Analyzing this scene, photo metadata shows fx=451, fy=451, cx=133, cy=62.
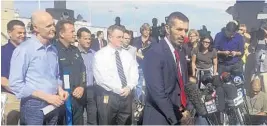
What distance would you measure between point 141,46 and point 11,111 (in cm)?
196

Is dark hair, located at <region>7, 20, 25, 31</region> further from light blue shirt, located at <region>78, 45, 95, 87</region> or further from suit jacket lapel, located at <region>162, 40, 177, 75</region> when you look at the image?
suit jacket lapel, located at <region>162, 40, 177, 75</region>

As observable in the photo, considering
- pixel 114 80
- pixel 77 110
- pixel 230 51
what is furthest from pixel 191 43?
pixel 77 110

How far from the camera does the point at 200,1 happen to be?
508 centimetres

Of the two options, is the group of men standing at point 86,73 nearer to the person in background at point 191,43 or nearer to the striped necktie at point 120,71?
the striped necktie at point 120,71

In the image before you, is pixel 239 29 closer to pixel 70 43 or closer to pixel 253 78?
pixel 253 78

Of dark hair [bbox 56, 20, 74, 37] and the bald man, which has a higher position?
dark hair [bbox 56, 20, 74, 37]

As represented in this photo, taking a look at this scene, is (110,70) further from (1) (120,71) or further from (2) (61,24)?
(2) (61,24)

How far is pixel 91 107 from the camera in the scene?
5.21 meters

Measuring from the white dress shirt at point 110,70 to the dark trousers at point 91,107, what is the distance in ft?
0.51

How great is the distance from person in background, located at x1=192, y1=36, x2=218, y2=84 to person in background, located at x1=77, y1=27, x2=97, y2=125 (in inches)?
63.9

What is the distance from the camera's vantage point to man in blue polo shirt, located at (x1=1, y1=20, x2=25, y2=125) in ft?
14.6

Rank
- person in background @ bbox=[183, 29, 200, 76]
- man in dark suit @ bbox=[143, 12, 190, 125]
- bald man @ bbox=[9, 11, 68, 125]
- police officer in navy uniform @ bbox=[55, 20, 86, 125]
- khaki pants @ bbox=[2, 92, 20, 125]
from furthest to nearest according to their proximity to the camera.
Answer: person in background @ bbox=[183, 29, 200, 76] < police officer in navy uniform @ bbox=[55, 20, 86, 125] < khaki pants @ bbox=[2, 92, 20, 125] < bald man @ bbox=[9, 11, 68, 125] < man in dark suit @ bbox=[143, 12, 190, 125]

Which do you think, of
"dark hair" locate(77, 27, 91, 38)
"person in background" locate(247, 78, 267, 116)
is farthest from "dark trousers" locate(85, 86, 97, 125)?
"person in background" locate(247, 78, 267, 116)

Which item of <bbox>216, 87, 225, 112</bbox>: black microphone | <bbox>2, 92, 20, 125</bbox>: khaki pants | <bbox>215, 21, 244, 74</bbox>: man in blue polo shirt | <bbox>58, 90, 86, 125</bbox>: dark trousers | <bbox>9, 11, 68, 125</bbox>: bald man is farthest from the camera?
<bbox>215, 21, 244, 74</bbox>: man in blue polo shirt
